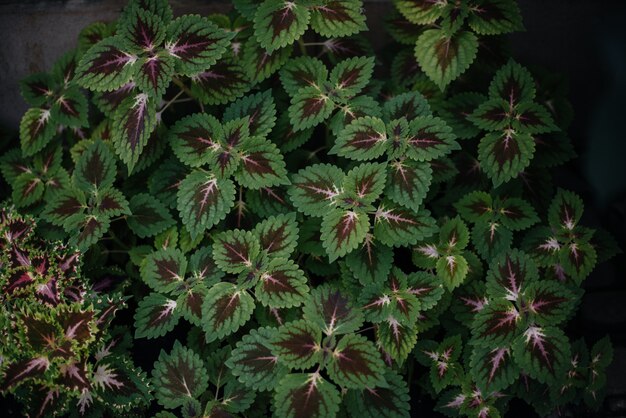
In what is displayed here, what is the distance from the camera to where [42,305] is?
73.9 inches

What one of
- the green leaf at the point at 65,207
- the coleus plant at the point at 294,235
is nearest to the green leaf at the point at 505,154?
the coleus plant at the point at 294,235

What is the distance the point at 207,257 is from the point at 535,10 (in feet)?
5.05

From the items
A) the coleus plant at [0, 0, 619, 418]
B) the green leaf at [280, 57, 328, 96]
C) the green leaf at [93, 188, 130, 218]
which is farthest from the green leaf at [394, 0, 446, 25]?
the green leaf at [93, 188, 130, 218]

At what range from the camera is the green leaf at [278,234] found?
1.94 metres

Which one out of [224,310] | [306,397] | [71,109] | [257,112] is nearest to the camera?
[306,397]

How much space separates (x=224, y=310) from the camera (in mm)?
1865

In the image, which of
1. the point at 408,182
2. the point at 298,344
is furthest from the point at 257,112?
the point at 298,344

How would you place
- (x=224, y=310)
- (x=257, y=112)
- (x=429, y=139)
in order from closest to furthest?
1. (x=224, y=310)
2. (x=429, y=139)
3. (x=257, y=112)

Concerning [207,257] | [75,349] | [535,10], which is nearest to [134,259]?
[207,257]

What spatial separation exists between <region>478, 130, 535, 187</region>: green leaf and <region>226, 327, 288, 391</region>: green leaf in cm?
81

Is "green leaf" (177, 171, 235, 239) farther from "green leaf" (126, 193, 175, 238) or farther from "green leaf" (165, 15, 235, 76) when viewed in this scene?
"green leaf" (165, 15, 235, 76)

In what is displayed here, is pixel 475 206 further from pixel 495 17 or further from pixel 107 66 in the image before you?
pixel 107 66

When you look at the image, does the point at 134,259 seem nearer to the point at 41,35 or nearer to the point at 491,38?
the point at 41,35

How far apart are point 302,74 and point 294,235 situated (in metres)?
0.51
